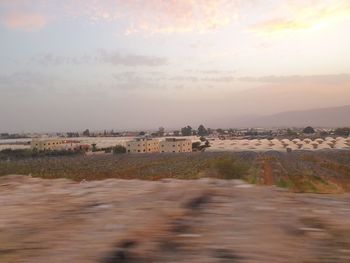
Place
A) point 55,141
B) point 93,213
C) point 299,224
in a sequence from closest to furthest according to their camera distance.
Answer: point 299,224 < point 93,213 < point 55,141

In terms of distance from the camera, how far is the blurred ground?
2.76m

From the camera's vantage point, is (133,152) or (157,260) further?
(133,152)

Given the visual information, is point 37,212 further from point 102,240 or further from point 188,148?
point 188,148

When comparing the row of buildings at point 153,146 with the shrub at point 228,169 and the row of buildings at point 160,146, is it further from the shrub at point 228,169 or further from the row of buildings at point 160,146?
the shrub at point 228,169

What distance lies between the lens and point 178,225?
3248 millimetres

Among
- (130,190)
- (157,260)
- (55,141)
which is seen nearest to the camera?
(157,260)

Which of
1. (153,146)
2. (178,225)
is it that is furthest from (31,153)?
(178,225)

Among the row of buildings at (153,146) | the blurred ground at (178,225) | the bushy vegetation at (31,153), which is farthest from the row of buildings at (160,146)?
the blurred ground at (178,225)

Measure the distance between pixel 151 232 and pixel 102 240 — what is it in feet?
1.22

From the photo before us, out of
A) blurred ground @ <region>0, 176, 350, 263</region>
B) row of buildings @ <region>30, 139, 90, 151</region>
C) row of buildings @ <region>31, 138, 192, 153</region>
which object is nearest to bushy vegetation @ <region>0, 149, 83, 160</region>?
row of buildings @ <region>31, 138, 192, 153</region>

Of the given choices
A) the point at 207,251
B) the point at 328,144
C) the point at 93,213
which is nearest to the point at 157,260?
the point at 207,251

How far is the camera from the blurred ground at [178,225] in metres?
2.76

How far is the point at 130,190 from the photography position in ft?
15.2

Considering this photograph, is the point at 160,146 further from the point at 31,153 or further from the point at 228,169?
the point at 228,169
